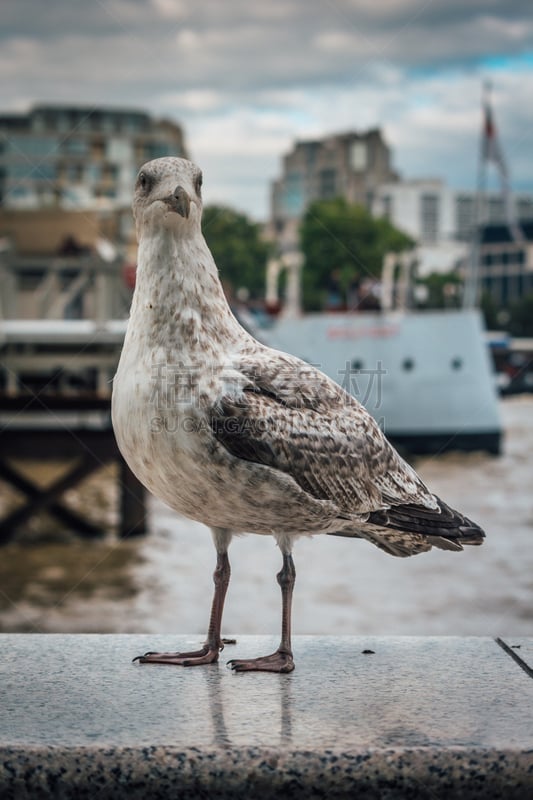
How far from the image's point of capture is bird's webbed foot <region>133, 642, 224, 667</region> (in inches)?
180

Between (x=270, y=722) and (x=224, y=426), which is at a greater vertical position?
(x=224, y=426)

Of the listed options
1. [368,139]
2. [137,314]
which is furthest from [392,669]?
[368,139]

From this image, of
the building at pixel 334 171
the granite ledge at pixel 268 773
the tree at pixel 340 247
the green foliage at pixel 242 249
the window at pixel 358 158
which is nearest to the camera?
the granite ledge at pixel 268 773

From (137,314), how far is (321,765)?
1.78 metres

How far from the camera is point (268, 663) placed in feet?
14.8

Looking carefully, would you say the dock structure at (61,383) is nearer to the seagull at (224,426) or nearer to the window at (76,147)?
the seagull at (224,426)

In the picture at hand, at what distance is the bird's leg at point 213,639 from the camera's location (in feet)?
14.7

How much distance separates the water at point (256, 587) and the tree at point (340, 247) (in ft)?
129

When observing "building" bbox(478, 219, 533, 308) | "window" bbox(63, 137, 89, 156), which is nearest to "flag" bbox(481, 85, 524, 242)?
"building" bbox(478, 219, 533, 308)

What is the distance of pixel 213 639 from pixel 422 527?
944mm

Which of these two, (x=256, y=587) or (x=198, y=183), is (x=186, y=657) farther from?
(x=256, y=587)

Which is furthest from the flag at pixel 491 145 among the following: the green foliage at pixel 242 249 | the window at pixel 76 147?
the window at pixel 76 147

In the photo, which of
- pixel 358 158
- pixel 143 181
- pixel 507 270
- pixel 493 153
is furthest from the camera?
pixel 358 158

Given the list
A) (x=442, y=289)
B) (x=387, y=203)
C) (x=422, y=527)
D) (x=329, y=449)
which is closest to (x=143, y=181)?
(x=329, y=449)
